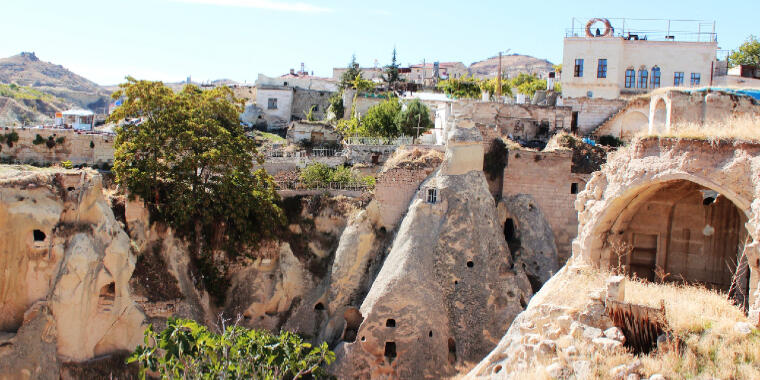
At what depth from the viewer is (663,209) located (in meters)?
16.8

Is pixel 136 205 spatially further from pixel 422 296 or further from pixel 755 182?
pixel 755 182

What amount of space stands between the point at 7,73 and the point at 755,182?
106 m

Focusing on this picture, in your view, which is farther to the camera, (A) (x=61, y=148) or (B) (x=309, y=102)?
(B) (x=309, y=102)

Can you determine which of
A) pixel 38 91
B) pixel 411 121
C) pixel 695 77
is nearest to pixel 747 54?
pixel 695 77

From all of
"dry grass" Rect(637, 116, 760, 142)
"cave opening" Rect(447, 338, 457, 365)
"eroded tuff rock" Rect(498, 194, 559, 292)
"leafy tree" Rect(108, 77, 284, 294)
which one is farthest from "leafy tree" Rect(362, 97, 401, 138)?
"dry grass" Rect(637, 116, 760, 142)

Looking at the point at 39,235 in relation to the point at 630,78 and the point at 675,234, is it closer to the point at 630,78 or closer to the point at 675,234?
the point at 675,234

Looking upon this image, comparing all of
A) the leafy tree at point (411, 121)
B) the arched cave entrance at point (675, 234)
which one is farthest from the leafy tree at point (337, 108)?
the arched cave entrance at point (675, 234)

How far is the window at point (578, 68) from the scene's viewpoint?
38.0 m

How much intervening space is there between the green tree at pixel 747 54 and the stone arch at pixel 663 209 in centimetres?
3324

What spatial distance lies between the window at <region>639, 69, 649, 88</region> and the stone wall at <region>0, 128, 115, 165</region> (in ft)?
83.8

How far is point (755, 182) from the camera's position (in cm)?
1309

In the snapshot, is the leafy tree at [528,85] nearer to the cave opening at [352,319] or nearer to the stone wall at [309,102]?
the stone wall at [309,102]

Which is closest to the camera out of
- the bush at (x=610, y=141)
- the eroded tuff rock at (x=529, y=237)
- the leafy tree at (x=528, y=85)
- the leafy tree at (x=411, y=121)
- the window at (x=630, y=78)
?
the eroded tuff rock at (x=529, y=237)

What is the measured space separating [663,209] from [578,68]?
22564 millimetres
